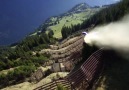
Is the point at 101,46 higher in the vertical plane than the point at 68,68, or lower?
higher

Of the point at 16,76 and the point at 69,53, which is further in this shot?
the point at 69,53

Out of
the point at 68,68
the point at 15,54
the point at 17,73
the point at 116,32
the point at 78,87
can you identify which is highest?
the point at 116,32

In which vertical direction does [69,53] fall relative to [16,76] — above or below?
above

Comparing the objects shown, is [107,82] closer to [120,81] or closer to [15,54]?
[120,81]

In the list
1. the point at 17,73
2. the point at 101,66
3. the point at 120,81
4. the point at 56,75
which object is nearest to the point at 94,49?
the point at 101,66

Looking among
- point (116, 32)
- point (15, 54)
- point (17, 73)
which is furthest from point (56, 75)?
point (15, 54)

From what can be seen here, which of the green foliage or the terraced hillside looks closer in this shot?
the green foliage

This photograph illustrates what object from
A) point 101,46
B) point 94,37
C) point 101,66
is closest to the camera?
point 101,66

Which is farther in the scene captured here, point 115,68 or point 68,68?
point 68,68

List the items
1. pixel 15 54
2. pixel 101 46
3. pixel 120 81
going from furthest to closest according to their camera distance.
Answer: pixel 15 54, pixel 101 46, pixel 120 81

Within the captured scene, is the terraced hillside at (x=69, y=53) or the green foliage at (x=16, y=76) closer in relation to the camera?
the green foliage at (x=16, y=76)
